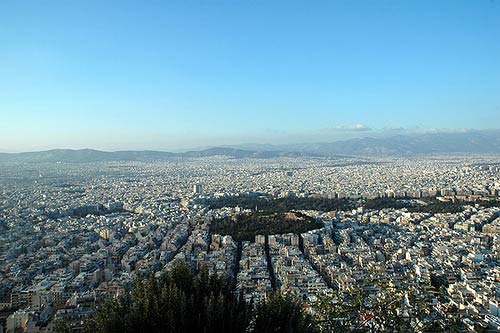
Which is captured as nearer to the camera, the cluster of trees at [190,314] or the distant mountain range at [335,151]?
the cluster of trees at [190,314]

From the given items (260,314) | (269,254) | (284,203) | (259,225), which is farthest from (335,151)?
(260,314)

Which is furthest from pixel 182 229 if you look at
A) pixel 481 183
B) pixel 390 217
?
pixel 481 183

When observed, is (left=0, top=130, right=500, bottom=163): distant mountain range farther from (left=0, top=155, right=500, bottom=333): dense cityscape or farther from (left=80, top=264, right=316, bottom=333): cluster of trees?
(left=80, top=264, right=316, bottom=333): cluster of trees

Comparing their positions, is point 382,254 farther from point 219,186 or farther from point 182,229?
point 219,186

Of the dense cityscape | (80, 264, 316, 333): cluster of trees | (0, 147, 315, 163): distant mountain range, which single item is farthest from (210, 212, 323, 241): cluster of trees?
(0, 147, 315, 163): distant mountain range

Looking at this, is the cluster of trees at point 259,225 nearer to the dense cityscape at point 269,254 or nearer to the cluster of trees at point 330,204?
the dense cityscape at point 269,254

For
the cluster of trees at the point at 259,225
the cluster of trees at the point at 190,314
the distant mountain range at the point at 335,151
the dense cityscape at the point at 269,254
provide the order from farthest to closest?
the distant mountain range at the point at 335,151, the cluster of trees at the point at 259,225, the dense cityscape at the point at 269,254, the cluster of trees at the point at 190,314

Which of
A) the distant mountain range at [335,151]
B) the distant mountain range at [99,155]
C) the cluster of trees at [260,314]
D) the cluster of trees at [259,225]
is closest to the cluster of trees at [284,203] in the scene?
the cluster of trees at [259,225]
